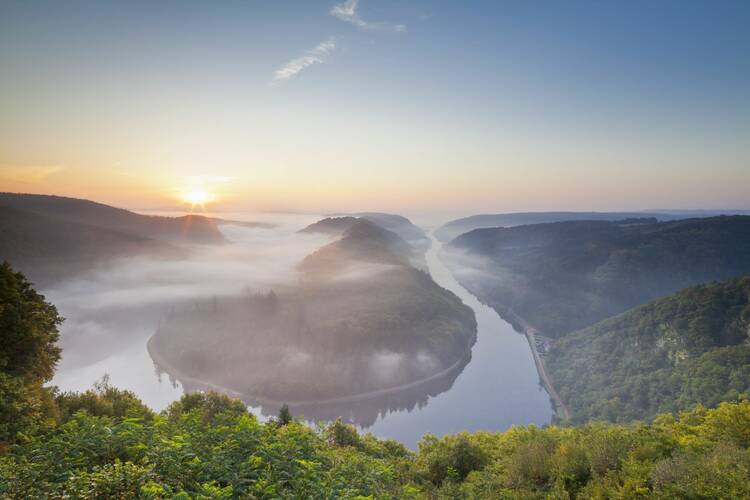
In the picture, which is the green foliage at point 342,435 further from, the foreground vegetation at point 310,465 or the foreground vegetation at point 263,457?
the foreground vegetation at point 310,465

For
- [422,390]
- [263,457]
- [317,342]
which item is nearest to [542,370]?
[422,390]

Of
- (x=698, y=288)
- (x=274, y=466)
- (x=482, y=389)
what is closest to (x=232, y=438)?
(x=274, y=466)

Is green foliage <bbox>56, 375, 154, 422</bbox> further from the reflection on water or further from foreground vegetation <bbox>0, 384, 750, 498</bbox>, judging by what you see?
the reflection on water

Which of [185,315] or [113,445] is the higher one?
[113,445]

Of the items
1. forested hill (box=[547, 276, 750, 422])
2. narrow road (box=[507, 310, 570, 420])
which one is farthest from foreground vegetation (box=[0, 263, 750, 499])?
narrow road (box=[507, 310, 570, 420])

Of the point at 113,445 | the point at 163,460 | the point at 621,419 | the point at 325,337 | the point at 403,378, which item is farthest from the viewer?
the point at 325,337

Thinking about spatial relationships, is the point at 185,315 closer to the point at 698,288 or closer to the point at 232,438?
the point at 232,438

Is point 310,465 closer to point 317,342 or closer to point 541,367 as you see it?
point 317,342
